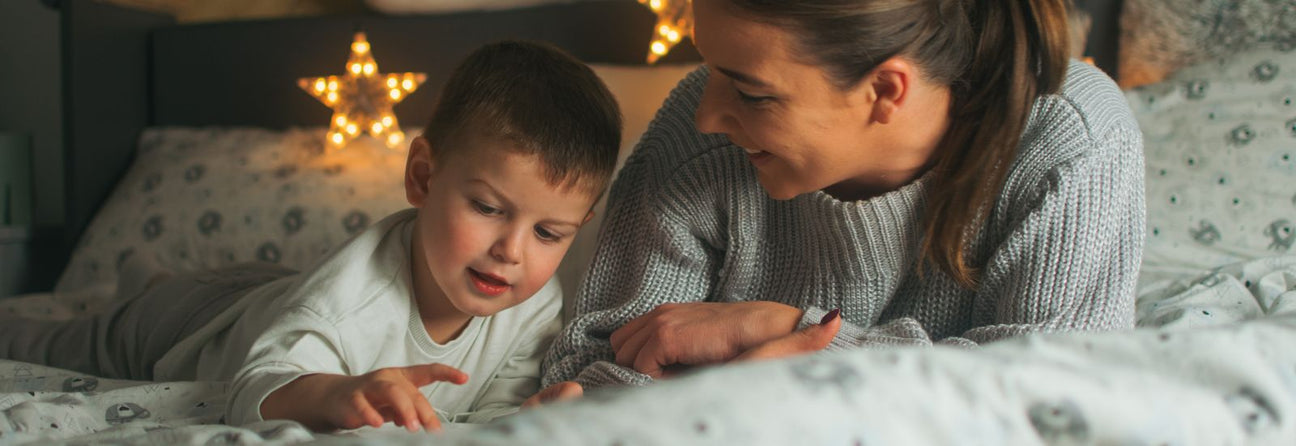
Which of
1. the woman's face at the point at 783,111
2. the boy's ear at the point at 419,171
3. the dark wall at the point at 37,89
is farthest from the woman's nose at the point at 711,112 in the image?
the dark wall at the point at 37,89

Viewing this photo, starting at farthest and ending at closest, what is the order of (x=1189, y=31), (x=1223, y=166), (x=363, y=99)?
(x=363, y=99)
(x=1189, y=31)
(x=1223, y=166)

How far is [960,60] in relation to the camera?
1049 millimetres

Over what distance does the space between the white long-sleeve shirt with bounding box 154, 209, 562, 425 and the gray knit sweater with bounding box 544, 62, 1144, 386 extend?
0.08 meters

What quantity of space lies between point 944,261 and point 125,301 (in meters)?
1.19

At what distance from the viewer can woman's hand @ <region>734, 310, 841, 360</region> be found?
991 millimetres

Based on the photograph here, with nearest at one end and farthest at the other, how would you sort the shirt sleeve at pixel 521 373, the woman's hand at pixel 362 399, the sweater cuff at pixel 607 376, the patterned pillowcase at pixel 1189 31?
1. the woman's hand at pixel 362 399
2. the sweater cuff at pixel 607 376
3. the shirt sleeve at pixel 521 373
4. the patterned pillowcase at pixel 1189 31

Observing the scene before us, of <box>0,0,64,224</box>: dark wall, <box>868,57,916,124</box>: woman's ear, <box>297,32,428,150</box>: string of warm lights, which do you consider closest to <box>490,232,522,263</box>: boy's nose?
<box>868,57,916,124</box>: woman's ear

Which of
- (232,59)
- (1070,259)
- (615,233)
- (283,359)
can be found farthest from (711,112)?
(232,59)

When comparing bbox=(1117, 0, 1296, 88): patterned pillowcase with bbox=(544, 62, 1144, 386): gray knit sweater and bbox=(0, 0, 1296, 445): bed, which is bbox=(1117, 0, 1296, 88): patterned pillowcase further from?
bbox=(544, 62, 1144, 386): gray knit sweater

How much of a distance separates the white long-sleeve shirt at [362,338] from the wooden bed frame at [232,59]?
2.99 feet

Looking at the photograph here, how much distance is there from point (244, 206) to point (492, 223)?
1.14m

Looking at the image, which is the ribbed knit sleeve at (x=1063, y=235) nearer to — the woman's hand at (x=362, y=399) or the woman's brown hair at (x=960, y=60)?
the woman's brown hair at (x=960, y=60)

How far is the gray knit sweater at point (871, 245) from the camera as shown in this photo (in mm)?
1015

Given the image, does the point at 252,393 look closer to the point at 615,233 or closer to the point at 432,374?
the point at 432,374
